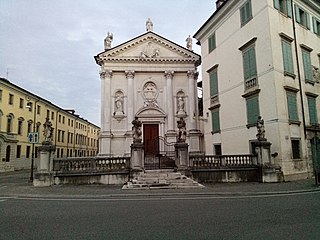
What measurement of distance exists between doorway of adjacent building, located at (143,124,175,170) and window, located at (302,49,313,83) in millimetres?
12098

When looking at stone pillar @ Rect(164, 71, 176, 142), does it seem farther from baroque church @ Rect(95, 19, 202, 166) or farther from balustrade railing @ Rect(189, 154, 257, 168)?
balustrade railing @ Rect(189, 154, 257, 168)

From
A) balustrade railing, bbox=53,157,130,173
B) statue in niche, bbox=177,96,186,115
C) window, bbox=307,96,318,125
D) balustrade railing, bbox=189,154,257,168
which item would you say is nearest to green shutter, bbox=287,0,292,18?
window, bbox=307,96,318,125

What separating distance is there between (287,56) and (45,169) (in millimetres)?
17919

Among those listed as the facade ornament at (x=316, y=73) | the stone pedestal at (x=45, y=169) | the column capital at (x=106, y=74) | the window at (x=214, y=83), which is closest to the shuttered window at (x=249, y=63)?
the window at (x=214, y=83)

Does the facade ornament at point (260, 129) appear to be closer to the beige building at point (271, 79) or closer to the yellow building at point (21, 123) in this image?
the beige building at point (271, 79)

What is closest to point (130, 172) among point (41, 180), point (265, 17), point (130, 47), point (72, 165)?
point (72, 165)

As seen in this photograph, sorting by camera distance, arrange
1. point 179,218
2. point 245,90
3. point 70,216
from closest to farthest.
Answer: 1. point 179,218
2. point 70,216
3. point 245,90

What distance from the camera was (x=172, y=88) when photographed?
102 feet

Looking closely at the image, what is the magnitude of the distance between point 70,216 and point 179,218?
302 cm

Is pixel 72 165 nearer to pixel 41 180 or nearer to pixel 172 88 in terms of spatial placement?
pixel 41 180

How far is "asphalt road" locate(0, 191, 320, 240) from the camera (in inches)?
205

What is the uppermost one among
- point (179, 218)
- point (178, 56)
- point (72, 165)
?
point (178, 56)

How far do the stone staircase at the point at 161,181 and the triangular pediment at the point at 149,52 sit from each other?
18.2 m

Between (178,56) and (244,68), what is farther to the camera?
(178,56)
